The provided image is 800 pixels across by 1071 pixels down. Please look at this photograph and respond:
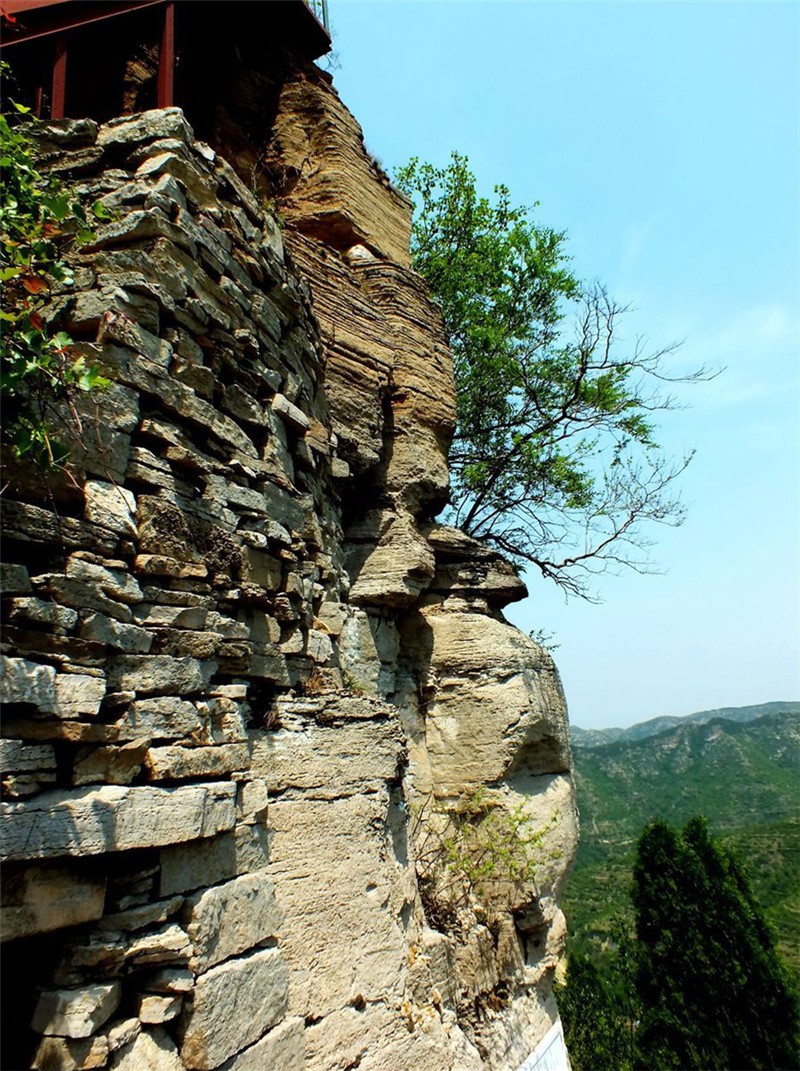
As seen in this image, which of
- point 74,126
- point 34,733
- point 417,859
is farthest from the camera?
point 417,859

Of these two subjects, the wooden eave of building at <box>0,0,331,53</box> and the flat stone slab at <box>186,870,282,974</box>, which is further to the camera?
the wooden eave of building at <box>0,0,331,53</box>

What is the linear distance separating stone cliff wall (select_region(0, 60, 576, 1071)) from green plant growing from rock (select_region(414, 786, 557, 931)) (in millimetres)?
32

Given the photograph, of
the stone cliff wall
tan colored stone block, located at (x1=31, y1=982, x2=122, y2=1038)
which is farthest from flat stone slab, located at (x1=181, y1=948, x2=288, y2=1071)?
tan colored stone block, located at (x1=31, y1=982, x2=122, y2=1038)

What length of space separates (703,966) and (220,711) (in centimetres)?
1845

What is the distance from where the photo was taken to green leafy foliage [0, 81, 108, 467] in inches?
115

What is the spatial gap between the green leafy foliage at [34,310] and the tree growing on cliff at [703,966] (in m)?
19.6

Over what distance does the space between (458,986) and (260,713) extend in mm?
3575

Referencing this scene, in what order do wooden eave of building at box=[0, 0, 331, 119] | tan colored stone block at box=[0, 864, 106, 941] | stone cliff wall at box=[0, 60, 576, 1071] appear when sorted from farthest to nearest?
wooden eave of building at box=[0, 0, 331, 119], stone cliff wall at box=[0, 60, 576, 1071], tan colored stone block at box=[0, 864, 106, 941]

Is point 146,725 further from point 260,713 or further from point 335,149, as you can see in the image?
point 335,149

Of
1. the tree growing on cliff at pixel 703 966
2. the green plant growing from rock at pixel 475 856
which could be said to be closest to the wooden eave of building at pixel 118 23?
the green plant growing from rock at pixel 475 856

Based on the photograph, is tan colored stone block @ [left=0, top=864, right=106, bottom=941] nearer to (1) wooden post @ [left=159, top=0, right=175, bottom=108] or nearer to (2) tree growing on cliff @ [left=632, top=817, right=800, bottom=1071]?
(1) wooden post @ [left=159, top=0, right=175, bottom=108]

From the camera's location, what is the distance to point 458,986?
238 inches

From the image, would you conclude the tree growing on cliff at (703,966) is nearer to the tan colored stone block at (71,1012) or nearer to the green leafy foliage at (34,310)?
the tan colored stone block at (71,1012)

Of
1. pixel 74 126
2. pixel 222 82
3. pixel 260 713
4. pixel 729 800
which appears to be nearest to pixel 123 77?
pixel 222 82
